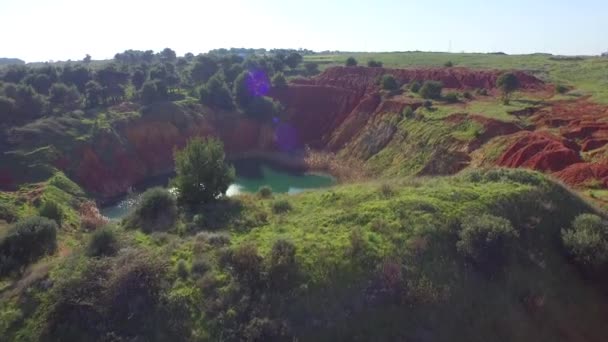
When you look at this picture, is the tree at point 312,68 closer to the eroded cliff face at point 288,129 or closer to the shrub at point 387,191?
the eroded cliff face at point 288,129

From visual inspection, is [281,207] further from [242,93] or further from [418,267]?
[242,93]

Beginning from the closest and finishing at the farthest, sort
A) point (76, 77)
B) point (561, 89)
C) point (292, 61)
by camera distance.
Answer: point (561, 89) → point (76, 77) → point (292, 61)

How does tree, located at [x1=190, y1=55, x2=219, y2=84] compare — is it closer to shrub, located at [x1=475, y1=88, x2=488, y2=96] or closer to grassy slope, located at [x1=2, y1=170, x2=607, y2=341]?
shrub, located at [x1=475, y1=88, x2=488, y2=96]

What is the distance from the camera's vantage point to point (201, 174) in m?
27.5

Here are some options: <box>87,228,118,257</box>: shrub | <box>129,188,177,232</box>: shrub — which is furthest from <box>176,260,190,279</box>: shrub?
<box>129,188,177,232</box>: shrub

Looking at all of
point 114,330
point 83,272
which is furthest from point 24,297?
point 114,330

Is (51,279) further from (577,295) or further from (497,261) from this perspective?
(577,295)

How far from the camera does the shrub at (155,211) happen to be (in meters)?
23.7

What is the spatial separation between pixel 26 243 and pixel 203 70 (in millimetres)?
72170

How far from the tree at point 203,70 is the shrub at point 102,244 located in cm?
7114

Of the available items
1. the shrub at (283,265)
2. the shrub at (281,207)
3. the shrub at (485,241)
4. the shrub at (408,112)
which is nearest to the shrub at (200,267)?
the shrub at (283,265)

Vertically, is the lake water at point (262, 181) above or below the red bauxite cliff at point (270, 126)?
below

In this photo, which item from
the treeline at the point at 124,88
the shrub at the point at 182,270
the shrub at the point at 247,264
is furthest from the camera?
the treeline at the point at 124,88

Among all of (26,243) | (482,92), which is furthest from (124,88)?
(26,243)
